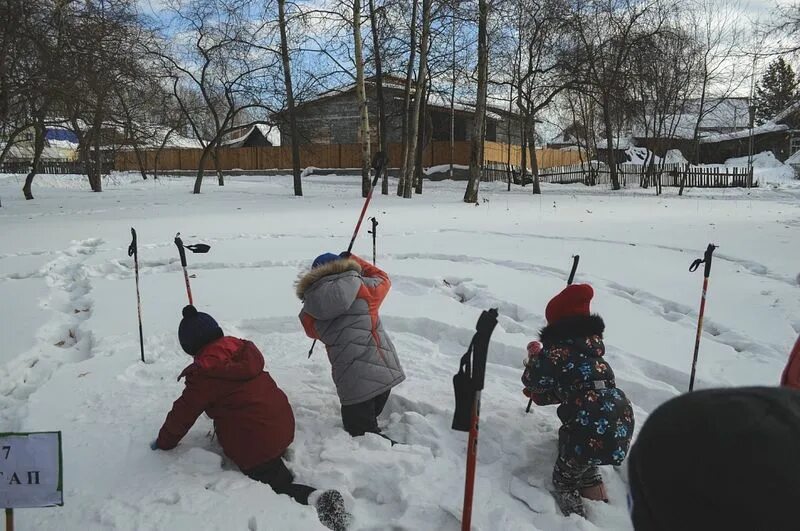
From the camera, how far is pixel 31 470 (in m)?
2.24

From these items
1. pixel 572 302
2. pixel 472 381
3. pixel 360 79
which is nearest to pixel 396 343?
pixel 572 302

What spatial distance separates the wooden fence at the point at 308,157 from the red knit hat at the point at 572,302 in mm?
30738

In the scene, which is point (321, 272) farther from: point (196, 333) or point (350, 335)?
point (196, 333)

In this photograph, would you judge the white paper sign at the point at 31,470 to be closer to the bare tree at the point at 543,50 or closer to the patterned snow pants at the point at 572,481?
the patterned snow pants at the point at 572,481

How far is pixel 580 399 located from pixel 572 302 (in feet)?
1.70

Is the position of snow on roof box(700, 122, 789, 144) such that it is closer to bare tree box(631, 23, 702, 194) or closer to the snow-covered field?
bare tree box(631, 23, 702, 194)

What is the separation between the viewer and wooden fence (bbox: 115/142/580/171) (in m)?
37.5

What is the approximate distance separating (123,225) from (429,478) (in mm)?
11200

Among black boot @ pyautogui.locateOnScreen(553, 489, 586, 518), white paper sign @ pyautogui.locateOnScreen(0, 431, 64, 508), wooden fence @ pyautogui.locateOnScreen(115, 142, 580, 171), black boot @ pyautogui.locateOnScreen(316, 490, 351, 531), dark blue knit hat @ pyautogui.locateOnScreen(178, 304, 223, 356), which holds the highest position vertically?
wooden fence @ pyautogui.locateOnScreen(115, 142, 580, 171)

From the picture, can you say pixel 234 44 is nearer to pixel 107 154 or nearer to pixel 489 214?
pixel 489 214

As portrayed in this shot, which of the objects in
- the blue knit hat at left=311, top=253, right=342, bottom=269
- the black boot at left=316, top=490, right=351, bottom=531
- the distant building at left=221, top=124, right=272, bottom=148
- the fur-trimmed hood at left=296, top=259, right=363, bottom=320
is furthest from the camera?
the distant building at left=221, top=124, right=272, bottom=148

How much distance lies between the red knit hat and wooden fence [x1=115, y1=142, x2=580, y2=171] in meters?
30.7

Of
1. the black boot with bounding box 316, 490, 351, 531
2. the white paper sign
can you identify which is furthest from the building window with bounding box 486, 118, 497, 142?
the white paper sign

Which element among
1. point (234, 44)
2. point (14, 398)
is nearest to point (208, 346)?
point (14, 398)
